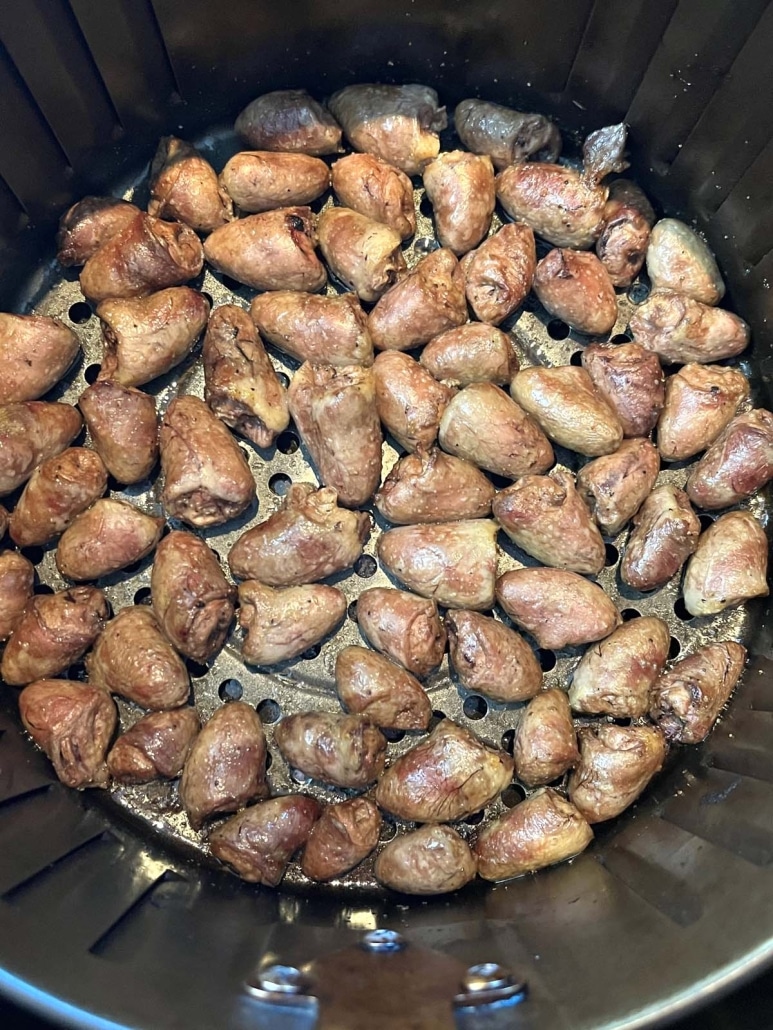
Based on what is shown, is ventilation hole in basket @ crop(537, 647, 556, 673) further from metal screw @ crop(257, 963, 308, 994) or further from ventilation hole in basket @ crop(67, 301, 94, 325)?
ventilation hole in basket @ crop(67, 301, 94, 325)

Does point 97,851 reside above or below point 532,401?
below

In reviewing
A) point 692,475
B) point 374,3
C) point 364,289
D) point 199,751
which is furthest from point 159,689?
point 374,3

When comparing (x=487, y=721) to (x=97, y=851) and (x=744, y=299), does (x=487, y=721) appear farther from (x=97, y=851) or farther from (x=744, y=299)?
(x=744, y=299)

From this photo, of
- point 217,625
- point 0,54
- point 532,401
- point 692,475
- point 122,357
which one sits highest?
point 0,54

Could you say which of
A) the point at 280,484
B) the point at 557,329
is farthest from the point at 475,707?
the point at 557,329

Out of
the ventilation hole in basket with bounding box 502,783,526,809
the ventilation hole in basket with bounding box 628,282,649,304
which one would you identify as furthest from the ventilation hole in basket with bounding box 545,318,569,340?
the ventilation hole in basket with bounding box 502,783,526,809

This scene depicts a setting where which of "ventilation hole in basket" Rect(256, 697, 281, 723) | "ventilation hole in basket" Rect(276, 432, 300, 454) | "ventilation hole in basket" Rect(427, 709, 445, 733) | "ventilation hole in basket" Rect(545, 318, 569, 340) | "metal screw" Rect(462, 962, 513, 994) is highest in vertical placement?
"ventilation hole in basket" Rect(545, 318, 569, 340)

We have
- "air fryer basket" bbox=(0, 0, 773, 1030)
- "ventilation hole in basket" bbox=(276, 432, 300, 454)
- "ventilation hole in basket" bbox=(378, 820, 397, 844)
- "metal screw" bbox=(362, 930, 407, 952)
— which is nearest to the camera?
"air fryer basket" bbox=(0, 0, 773, 1030)

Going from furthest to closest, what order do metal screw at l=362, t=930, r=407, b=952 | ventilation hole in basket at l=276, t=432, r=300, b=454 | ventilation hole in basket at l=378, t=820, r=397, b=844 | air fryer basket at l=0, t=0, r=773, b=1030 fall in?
1. ventilation hole in basket at l=276, t=432, r=300, b=454
2. ventilation hole in basket at l=378, t=820, r=397, b=844
3. metal screw at l=362, t=930, r=407, b=952
4. air fryer basket at l=0, t=0, r=773, b=1030
